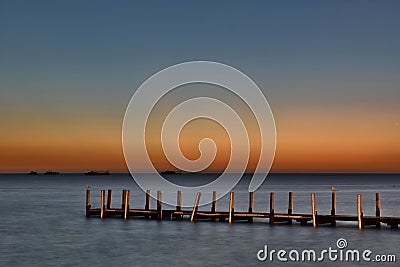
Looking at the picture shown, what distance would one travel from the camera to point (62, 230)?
1631 inches

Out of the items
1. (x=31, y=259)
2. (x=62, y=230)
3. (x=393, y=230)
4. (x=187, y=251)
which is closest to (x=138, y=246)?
(x=187, y=251)

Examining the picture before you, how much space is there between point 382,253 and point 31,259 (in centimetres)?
1690

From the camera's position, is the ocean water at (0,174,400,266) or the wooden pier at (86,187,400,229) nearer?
the ocean water at (0,174,400,266)

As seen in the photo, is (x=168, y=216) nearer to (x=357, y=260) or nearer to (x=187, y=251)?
(x=187, y=251)

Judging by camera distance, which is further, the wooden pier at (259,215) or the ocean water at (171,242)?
the wooden pier at (259,215)

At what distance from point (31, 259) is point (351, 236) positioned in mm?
17549

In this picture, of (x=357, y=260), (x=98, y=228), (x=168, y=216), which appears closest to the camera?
(x=357, y=260)

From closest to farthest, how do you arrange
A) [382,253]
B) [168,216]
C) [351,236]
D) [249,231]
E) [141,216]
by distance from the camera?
[382,253] → [351,236] → [249,231] → [168,216] → [141,216]

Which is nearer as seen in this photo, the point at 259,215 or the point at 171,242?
the point at 171,242

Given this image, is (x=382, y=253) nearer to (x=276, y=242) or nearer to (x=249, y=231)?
(x=276, y=242)

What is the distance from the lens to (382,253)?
30297mm

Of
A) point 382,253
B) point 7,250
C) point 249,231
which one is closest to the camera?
point 382,253

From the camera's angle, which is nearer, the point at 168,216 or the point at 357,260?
the point at 357,260

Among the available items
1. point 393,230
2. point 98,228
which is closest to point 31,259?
point 98,228
